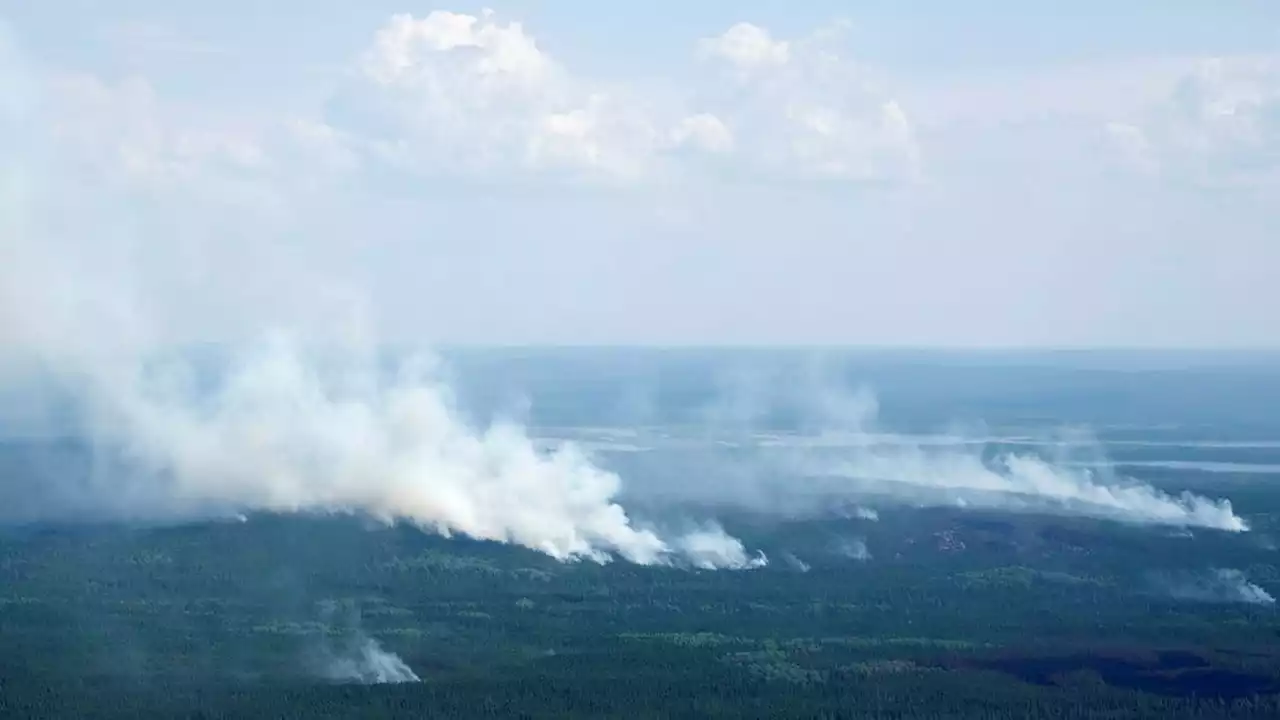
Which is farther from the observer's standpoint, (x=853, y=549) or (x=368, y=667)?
(x=853, y=549)

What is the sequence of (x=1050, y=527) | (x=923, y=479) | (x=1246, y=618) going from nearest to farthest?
(x=1246, y=618), (x=1050, y=527), (x=923, y=479)

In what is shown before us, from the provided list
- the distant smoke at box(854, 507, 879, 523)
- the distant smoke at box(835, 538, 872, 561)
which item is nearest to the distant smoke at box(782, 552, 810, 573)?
the distant smoke at box(835, 538, 872, 561)

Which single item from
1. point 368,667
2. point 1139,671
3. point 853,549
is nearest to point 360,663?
point 368,667

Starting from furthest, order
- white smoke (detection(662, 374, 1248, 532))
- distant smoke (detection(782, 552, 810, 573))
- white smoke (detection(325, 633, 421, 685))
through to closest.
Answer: white smoke (detection(662, 374, 1248, 532)), distant smoke (detection(782, 552, 810, 573)), white smoke (detection(325, 633, 421, 685))

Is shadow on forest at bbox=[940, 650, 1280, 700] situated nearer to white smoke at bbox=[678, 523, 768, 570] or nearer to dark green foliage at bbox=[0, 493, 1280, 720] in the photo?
dark green foliage at bbox=[0, 493, 1280, 720]

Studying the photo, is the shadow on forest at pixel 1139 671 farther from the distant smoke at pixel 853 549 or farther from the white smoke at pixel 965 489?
the white smoke at pixel 965 489

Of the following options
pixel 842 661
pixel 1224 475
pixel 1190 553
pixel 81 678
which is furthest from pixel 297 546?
pixel 1224 475

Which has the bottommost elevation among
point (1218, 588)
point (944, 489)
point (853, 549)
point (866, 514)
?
point (1218, 588)

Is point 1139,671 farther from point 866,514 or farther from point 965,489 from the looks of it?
point 965,489

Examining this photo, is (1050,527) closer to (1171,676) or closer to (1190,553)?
(1190,553)
